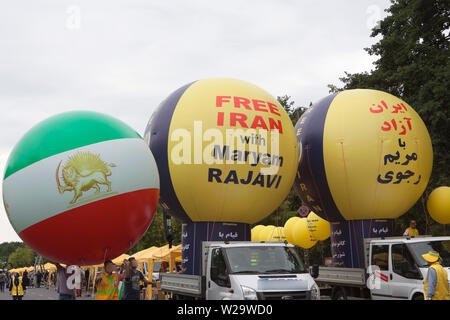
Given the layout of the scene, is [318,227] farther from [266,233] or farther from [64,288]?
[64,288]

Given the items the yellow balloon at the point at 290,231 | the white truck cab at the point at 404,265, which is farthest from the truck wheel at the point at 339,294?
the yellow balloon at the point at 290,231

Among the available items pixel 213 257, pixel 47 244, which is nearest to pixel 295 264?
pixel 213 257

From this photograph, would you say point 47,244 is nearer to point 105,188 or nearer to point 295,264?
point 105,188

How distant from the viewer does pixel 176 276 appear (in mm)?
12953

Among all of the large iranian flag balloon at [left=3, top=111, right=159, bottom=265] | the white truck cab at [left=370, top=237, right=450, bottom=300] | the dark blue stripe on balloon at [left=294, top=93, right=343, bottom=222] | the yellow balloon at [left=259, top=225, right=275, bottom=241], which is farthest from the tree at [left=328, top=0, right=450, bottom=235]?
the large iranian flag balloon at [left=3, top=111, right=159, bottom=265]

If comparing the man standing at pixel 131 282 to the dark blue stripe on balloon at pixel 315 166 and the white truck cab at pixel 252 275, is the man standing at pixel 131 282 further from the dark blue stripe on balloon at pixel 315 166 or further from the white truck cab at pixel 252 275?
the dark blue stripe on balloon at pixel 315 166

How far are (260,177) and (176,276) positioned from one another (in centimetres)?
357

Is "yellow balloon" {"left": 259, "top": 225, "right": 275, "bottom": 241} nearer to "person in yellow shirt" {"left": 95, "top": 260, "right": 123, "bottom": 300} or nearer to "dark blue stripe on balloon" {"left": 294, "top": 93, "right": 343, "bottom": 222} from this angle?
"dark blue stripe on balloon" {"left": 294, "top": 93, "right": 343, "bottom": 222}

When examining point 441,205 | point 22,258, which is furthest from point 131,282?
point 22,258

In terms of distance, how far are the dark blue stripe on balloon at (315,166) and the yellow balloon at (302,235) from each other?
3736 millimetres

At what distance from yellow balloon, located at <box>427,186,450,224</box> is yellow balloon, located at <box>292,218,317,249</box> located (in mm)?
5487

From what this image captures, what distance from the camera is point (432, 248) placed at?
11.7 m

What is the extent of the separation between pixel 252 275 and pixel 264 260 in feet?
2.31

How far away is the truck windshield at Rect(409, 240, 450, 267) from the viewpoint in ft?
37.7
